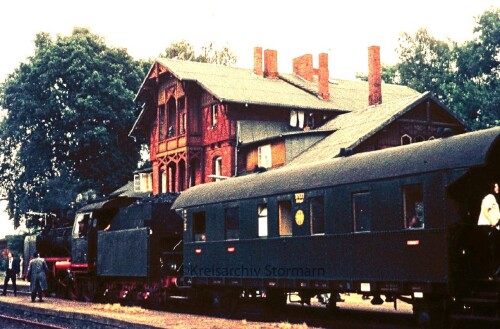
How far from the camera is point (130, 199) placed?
24875 millimetres

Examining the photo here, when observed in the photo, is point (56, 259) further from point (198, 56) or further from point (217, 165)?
point (198, 56)

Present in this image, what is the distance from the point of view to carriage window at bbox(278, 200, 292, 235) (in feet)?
52.0

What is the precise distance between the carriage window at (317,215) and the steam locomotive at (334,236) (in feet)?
0.07

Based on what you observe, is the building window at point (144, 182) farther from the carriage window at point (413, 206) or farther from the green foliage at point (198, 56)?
the carriage window at point (413, 206)

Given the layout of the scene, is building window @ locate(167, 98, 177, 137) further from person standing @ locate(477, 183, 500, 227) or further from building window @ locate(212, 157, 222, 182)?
person standing @ locate(477, 183, 500, 227)

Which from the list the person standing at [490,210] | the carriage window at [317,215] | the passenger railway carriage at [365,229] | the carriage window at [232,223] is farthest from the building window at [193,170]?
the person standing at [490,210]

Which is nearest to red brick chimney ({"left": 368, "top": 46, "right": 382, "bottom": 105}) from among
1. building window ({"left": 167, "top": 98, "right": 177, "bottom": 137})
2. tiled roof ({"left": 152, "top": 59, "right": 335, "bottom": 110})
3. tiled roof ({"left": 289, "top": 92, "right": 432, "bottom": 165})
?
tiled roof ({"left": 289, "top": 92, "right": 432, "bottom": 165})

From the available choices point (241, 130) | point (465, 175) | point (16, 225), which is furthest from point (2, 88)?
point (465, 175)

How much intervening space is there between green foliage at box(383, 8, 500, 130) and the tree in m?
22.6

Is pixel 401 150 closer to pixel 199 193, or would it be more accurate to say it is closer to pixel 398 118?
pixel 199 193

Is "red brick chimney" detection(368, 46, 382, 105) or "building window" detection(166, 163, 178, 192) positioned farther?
"building window" detection(166, 163, 178, 192)

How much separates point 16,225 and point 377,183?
45070 mm

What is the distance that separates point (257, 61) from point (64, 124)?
50.7 feet

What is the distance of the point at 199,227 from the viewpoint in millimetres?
19188
